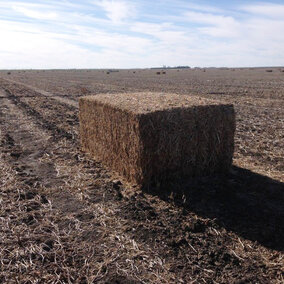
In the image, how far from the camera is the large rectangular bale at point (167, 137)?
6051mm

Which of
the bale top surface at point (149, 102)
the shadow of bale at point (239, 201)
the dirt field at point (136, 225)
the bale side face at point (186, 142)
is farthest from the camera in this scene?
the bale top surface at point (149, 102)

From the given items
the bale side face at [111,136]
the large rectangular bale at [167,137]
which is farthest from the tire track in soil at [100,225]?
the large rectangular bale at [167,137]

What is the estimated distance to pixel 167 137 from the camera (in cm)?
611

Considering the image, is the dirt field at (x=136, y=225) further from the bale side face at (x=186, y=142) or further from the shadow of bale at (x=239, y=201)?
the bale side face at (x=186, y=142)

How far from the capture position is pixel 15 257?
14.0ft

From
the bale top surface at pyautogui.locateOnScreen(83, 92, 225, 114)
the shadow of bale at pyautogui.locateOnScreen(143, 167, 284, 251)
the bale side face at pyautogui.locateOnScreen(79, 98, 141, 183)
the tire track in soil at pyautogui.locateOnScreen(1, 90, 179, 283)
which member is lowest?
the tire track in soil at pyautogui.locateOnScreen(1, 90, 179, 283)

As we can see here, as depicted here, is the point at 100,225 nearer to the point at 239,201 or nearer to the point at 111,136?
the point at 239,201

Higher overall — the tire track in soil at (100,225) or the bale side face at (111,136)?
the bale side face at (111,136)

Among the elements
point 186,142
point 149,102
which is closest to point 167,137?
point 186,142

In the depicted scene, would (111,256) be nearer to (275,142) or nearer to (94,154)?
(94,154)

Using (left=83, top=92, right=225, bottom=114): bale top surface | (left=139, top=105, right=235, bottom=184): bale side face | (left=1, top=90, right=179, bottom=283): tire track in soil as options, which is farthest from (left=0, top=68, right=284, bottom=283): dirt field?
(left=83, top=92, right=225, bottom=114): bale top surface

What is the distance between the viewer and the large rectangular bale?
19.9 ft

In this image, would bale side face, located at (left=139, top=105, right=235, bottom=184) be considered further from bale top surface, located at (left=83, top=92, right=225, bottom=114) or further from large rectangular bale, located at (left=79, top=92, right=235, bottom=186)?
bale top surface, located at (left=83, top=92, right=225, bottom=114)

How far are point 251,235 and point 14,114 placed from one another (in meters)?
13.6
